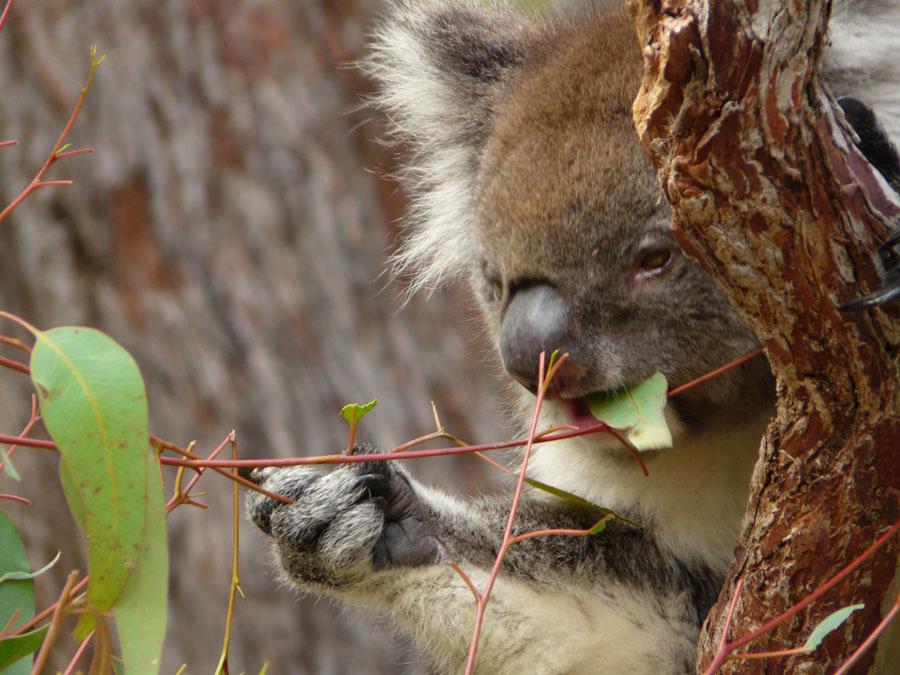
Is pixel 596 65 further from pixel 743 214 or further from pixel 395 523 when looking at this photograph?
pixel 395 523

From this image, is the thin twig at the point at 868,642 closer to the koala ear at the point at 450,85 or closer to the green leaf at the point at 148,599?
the green leaf at the point at 148,599

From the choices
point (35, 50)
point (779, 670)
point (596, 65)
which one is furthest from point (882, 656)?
point (35, 50)

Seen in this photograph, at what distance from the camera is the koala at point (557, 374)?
166 centimetres

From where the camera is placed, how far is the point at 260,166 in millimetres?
3801

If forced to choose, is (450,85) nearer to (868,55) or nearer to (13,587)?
(868,55)

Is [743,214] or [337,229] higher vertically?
[743,214]

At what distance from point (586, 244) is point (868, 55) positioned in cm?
52

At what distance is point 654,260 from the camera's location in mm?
1655

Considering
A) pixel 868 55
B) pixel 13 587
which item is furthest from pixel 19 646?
pixel 868 55

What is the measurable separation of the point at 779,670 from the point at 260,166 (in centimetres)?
290

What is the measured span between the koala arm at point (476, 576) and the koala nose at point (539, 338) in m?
0.50

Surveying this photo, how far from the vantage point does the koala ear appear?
7.54 ft

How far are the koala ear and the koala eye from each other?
64 cm

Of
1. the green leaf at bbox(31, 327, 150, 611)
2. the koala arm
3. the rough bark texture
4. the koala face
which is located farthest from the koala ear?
the green leaf at bbox(31, 327, 150, 611)
